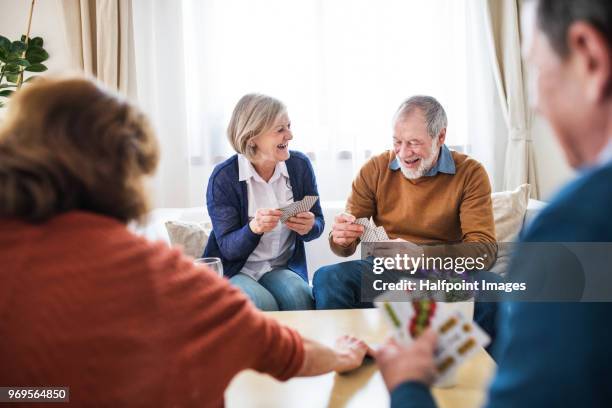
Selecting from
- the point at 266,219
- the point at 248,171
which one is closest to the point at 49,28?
the point at 248,171

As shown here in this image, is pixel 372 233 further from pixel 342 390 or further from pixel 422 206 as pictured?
pixel 342 390

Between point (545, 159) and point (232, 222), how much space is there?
7.57 feet

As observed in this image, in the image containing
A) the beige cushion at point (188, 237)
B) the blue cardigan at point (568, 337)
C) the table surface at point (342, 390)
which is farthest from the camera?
the beige cushion at point (188, 237)

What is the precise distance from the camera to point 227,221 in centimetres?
221

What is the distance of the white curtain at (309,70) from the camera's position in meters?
Answer: 3.44

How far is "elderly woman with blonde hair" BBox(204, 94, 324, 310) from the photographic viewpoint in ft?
7.04

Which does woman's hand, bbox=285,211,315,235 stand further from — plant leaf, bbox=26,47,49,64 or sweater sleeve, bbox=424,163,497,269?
plant leaf, bbox=26,47,49,64

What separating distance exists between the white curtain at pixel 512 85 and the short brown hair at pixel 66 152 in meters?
3.17

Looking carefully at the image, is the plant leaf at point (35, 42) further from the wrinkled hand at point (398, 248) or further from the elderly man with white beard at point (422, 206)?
the wrinkled hand at point (398, 248)

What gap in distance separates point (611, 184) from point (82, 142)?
675mm

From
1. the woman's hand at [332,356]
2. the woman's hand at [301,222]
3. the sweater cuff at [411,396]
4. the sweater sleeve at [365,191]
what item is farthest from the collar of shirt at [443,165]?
the sweater cuff at [411,396]

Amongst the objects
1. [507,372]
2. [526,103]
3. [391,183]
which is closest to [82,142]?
[507,372]

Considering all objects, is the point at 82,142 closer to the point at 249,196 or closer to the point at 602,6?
the point at 602,6

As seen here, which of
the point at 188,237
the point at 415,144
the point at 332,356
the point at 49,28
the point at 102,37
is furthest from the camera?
the point at 49,28
